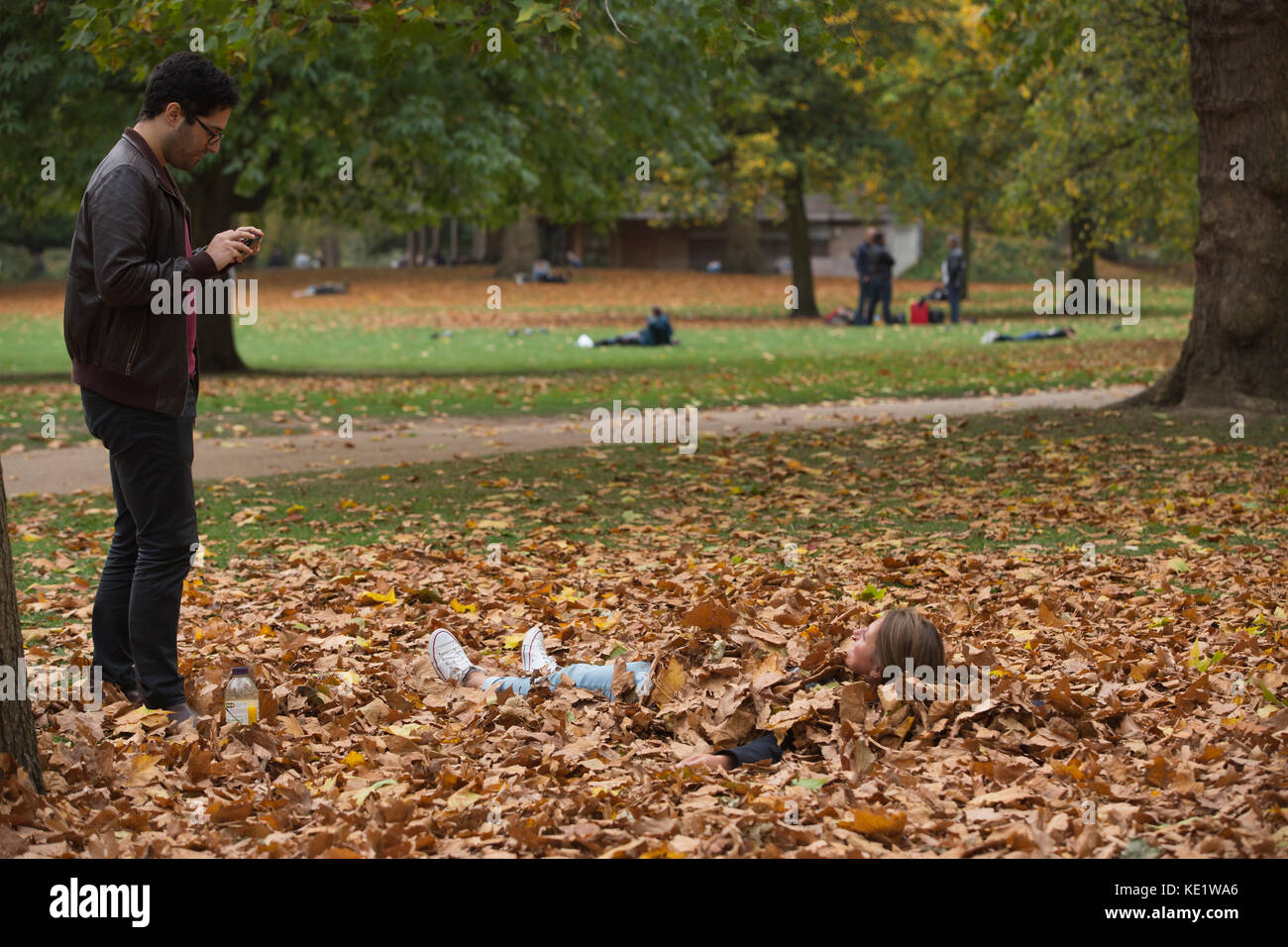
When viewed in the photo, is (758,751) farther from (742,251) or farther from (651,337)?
(742,251)

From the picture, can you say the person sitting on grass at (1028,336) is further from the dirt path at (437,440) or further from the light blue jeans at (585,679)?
the light blue jeans at (585,679)

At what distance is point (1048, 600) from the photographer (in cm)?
659

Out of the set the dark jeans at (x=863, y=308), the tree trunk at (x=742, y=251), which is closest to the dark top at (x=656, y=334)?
the dark jeans at (x=863, y=308)

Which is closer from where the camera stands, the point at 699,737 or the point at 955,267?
the point at 699,737

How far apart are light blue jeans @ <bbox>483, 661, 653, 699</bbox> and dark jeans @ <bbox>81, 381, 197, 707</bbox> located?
1.18 meters

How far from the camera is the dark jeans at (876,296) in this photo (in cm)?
3131

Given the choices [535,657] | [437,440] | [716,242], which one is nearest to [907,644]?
[535,657]

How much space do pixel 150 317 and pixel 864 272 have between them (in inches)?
1095

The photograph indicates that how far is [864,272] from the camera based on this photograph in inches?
1232

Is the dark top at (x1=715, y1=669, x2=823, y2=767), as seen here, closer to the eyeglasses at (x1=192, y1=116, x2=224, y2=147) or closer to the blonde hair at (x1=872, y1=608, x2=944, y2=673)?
the blonde hair at (x1=872, y1=608, x2=944, y2=673)

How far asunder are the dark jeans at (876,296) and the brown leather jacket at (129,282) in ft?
90.8
